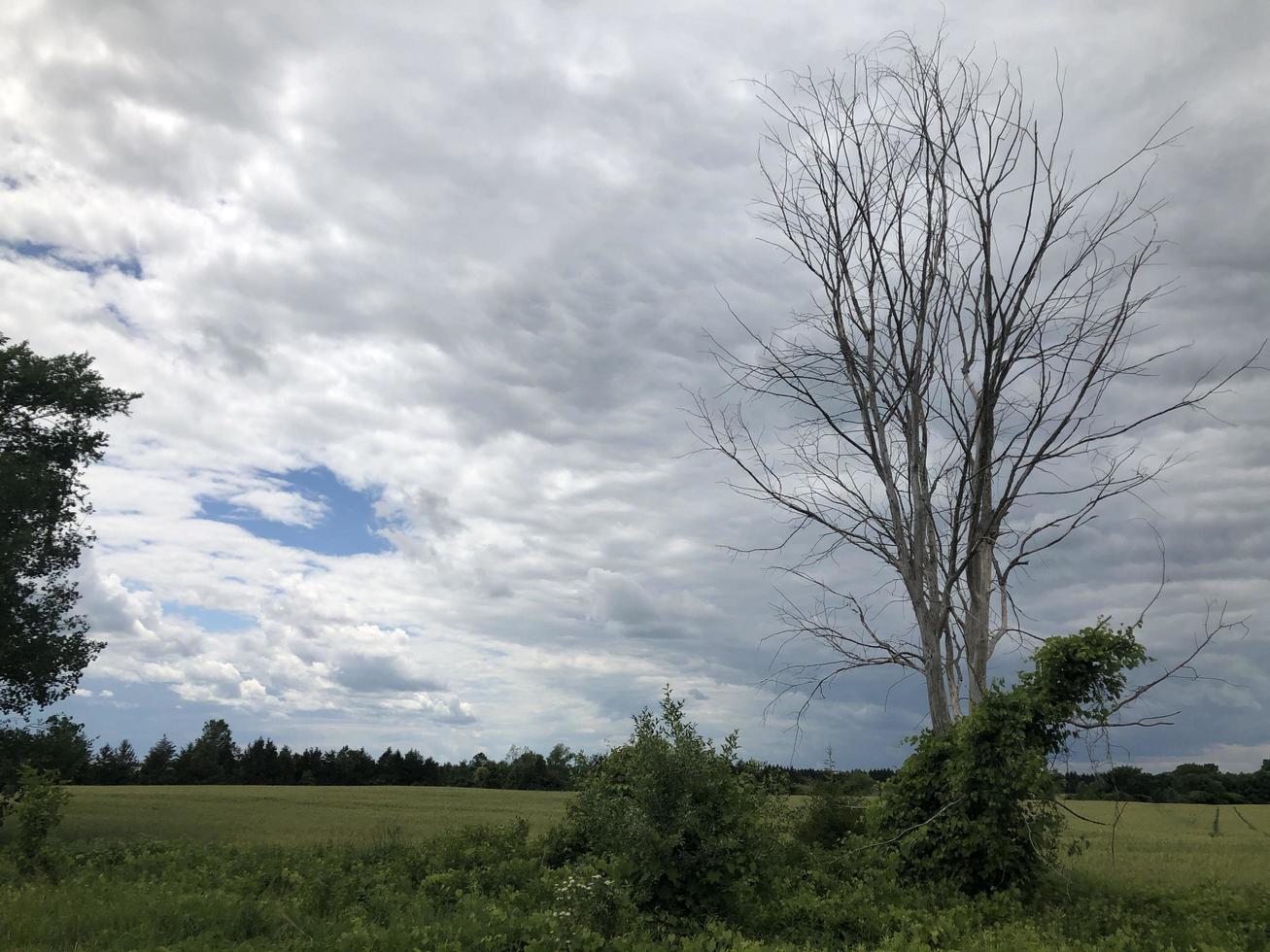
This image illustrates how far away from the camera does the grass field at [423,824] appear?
1889 cm

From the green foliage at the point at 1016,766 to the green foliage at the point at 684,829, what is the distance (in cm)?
373

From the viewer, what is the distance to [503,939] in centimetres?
845

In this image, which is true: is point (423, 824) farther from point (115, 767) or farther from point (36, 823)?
point (115, 767)

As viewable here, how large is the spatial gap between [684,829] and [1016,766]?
18.5 feet

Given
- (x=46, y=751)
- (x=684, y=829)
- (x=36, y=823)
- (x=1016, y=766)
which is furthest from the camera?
(x=46, y=751)

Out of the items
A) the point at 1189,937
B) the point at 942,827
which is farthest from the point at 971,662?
the point at 1189,937

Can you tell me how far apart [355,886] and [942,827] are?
Result: 30.7 ft

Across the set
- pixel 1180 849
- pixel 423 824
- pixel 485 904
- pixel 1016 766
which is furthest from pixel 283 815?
pixel 1180 849

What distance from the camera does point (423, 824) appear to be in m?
28.8

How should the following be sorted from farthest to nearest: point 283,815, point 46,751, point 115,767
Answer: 1. point 115,767
2. point 283,815
3. point 46,751

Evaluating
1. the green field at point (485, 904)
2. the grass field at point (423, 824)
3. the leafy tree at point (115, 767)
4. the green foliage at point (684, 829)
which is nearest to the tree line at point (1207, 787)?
the grass field at point (423, 824)

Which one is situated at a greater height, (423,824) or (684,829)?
(684,829)

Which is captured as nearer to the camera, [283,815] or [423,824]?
[423,824]

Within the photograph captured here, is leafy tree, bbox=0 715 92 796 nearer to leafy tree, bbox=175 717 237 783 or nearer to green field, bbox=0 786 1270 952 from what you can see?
green field, bbox=0 786 1270 952
